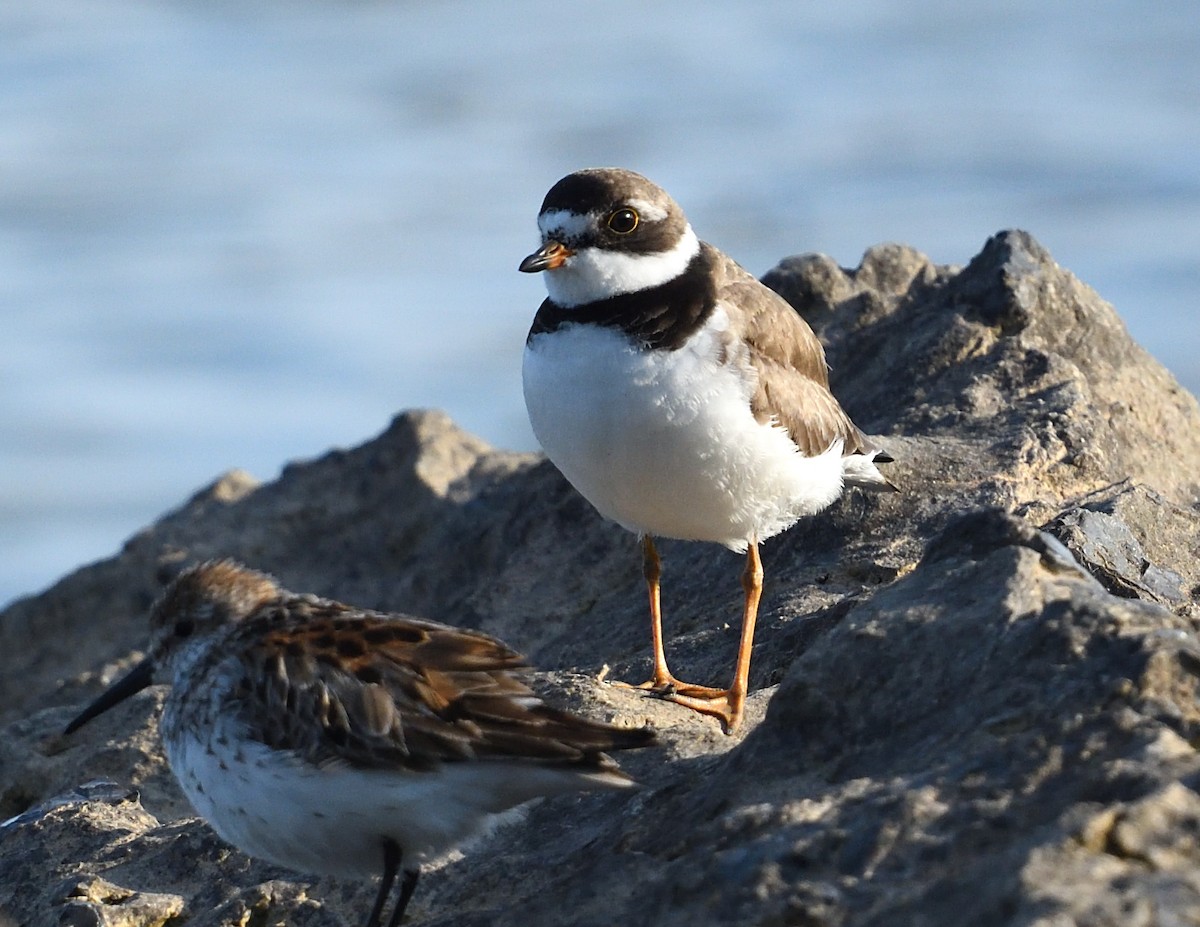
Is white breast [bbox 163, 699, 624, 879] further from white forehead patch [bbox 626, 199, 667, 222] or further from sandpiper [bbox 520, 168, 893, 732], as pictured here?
white forehead patch [bbox 626, 199, 667, 222]

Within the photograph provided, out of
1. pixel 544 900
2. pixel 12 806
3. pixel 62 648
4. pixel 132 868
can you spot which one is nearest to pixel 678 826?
pixel 544 900

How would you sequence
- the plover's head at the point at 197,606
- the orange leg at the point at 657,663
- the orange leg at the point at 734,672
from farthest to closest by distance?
the orange leg at the point at 657,663 < the orange leg at the point at 734,672 < the plover's head at the point at 197,606

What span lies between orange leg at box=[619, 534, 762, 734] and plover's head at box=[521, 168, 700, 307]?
1.41 m

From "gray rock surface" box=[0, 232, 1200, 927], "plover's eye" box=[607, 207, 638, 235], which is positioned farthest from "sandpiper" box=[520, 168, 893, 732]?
"gray rock surface" box=[0, 232, 1200, 927]

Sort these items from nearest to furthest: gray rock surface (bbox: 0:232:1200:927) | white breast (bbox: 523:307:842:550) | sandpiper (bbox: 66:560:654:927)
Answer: gray rock surface (bbox: 0:232:1200:927), sandpiper (bbox: 66:560:654:927), white breast (bbox: 523:307:842:550)

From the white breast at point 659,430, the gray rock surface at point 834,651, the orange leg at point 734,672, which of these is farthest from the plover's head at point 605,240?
the gray rock surface at point 834,651

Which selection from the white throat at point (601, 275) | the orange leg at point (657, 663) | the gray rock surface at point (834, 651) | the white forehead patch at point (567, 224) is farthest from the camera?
the white forehead patch at point (567, 224)

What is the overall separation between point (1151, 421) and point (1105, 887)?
6590 mm

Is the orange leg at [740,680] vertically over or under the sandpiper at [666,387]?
under

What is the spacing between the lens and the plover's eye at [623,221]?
25.8ft

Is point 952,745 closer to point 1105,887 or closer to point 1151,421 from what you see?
point 1105,887

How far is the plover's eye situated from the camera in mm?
7852

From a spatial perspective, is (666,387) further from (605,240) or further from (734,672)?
(734,672)

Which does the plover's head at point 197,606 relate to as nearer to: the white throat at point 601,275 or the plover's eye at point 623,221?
the white throat at point 601,275
